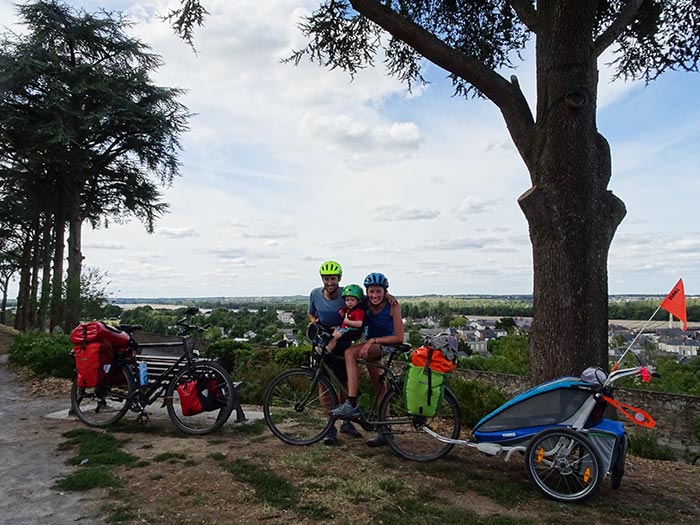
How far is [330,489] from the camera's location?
4.01 metres

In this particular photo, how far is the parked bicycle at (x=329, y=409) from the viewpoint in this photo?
192 inches

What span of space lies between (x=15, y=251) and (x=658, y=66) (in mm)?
35137

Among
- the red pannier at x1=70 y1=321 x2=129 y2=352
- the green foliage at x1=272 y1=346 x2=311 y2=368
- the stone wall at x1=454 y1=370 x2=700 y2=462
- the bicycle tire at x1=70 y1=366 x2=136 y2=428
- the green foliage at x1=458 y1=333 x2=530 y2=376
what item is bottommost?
the stone wall at x1=454 y1=370 x2=700 y2=462

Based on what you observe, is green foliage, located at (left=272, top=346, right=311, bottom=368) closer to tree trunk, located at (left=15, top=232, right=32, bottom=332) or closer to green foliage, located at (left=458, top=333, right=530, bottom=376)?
green foliage, located at (left=458, top=333, right=530, bottom=376)

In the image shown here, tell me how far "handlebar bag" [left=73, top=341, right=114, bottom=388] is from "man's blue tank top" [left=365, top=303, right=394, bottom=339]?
3.13 m

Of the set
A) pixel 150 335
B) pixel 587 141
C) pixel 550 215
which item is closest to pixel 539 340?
pixel 550 215

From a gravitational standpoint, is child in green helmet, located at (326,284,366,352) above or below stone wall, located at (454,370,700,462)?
above

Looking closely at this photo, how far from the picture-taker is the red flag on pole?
4.33m

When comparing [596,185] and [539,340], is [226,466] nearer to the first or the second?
[539,340]

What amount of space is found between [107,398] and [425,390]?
3927 millimetres

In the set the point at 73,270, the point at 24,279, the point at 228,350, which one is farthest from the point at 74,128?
the point at 24,279

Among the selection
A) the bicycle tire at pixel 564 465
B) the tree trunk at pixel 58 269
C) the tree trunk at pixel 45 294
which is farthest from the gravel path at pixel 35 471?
the tree trunk at pixel 45 294

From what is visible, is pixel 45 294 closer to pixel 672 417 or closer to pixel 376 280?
pixel 376 280

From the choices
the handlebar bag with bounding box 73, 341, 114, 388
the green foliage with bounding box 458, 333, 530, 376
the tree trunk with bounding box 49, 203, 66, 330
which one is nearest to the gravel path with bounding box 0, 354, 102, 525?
the handlebar bag with bounding box 73, 341, 114, 388
